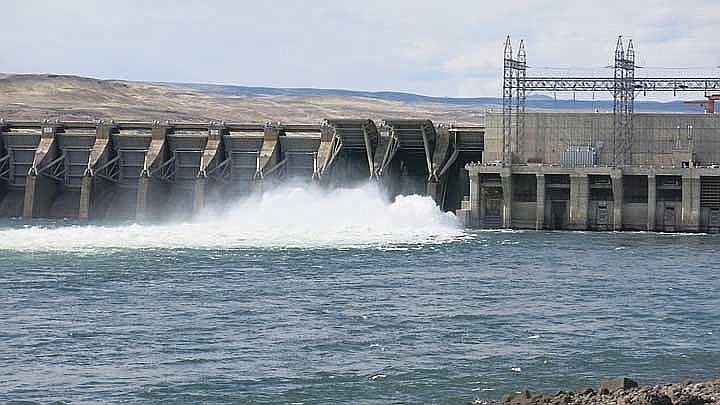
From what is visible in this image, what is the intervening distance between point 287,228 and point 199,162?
12.8m

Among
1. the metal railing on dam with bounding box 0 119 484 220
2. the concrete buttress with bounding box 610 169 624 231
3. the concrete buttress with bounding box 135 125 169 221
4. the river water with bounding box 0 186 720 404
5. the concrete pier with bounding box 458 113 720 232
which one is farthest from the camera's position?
the concrete buttress with bounding box 135 125 169 221

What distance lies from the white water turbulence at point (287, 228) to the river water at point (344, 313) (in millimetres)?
431

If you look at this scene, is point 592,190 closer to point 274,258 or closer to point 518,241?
point 518,241

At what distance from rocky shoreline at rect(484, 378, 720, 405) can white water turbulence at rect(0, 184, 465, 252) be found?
3892 centimetres

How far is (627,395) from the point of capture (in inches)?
1200

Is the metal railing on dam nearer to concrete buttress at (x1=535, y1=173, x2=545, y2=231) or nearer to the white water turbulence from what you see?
the white water turbulence

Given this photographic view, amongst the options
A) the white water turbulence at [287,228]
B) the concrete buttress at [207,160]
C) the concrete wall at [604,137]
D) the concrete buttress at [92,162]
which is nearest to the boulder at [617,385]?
the white water turbulence at [287,228]

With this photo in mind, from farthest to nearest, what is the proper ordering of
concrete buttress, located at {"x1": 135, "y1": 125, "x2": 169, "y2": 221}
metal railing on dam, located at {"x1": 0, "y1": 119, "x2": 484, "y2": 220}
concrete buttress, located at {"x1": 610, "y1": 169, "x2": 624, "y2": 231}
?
concrete buttress, located at {"x1": 135, "y1": 125, "x2": 169, "y2": 221}, metal railing on dam, located at {"x1": 0, "y1": 119, "x2": 484, "y2": 220}, concrete buttress, located at {"x1": 610, "y1": 169, "x2": 624, "y2": 231}

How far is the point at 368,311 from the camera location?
155 feet

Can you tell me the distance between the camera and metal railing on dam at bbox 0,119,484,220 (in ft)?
286

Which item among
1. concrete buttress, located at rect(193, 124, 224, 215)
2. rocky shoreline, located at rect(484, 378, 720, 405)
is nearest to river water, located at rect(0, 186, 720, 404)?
rocky shoreline, located at rect(484, 378, 720, 405)

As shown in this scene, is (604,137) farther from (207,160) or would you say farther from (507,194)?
(207,160)

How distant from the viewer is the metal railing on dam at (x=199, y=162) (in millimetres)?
87125

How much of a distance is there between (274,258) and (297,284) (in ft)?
33.0
